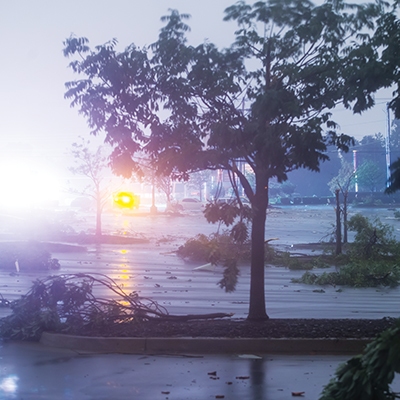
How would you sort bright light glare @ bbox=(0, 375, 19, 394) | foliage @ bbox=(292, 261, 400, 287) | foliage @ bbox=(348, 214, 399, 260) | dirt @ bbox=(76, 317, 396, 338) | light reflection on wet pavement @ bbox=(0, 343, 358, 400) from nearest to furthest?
light reflection on wet pavement @ bbox=(0, 343, 358, 400) → bright light glare @ bbox=(0, 375, 19, 394) → dirt @ bbox=(76, 317, 396, 338) → foliage @ bbox=(292, 261, 400, 287) → foliage @ bbox=(348, 214, 399, 260)

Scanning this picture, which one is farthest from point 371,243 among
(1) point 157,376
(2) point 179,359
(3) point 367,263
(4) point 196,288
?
(1) point 157,376

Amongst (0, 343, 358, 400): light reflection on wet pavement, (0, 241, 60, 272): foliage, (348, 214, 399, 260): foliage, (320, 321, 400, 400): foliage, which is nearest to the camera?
(320, 321, 400, 400): foliage

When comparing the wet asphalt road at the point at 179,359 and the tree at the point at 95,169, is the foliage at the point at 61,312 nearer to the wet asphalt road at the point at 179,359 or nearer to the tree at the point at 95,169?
the wet asphalt road at the point at 179,359

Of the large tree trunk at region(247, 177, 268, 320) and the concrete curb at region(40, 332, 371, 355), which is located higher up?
the large tree trunk at region(247, 177, 268, 320)

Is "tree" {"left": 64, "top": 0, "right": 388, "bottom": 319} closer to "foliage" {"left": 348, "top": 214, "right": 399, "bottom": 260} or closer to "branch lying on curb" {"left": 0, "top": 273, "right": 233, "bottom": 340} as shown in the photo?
"branch lying on curb" {"left": 0, "top": 273, "right": 233, "bottom": 340}

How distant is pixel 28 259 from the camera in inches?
860

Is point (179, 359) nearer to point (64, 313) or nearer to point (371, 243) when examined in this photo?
point (64, 313)

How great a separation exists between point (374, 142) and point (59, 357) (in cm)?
5815

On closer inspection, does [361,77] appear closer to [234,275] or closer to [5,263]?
[234,275]

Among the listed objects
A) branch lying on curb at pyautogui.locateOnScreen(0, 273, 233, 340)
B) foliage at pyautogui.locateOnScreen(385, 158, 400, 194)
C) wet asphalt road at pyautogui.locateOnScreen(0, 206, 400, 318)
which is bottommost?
wet asphalt road at pyautogui.locateOnScreen(0, 206, 400, 318)

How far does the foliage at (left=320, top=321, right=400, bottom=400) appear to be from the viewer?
13.9 ft

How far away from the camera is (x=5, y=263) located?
2234 cm

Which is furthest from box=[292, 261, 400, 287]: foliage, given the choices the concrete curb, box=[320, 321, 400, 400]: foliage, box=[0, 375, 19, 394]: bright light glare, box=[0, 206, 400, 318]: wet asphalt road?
box=[320, 321, 400, 400]: foliage

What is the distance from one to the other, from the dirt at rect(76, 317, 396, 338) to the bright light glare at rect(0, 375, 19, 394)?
2137mm
